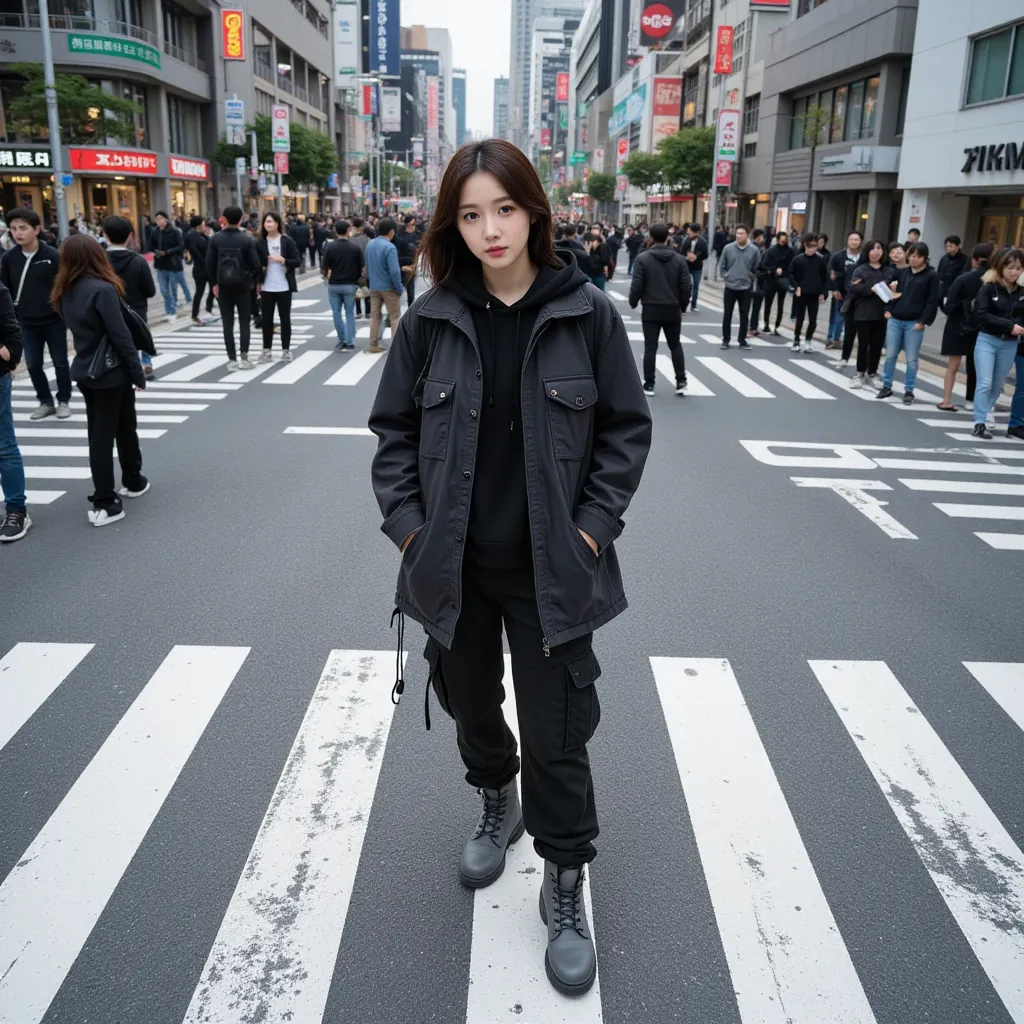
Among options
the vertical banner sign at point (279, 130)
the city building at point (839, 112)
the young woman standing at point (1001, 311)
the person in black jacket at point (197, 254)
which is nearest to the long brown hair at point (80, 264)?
the young woman standing at point (1001, 311)

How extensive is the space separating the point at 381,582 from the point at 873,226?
3410 centimetres

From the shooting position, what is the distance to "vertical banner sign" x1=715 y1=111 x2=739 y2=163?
3341 centimetres

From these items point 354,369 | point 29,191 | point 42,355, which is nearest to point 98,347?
point 42,355

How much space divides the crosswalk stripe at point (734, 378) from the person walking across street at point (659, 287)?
1.42 metres

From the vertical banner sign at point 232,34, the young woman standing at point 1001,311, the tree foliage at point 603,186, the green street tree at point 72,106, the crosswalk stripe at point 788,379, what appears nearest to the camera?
the young woman standing at point 1001,311

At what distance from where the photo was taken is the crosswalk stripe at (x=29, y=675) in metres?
4.30

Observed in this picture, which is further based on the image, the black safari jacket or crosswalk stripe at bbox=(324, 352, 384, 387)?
crosswalk stripe at bbox=(324, 352, 384, 387)

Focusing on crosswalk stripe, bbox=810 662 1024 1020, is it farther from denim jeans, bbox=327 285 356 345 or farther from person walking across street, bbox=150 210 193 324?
person walking across street, bbox=150 210 193 324

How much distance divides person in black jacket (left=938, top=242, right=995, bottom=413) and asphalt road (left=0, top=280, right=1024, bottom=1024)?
4.23 meters

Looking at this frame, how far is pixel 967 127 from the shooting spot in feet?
85.0

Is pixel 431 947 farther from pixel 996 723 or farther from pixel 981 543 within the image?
pixel 981 543

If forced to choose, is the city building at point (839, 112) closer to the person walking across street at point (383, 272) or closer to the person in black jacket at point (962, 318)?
the person in black jacket at point (962, 318)

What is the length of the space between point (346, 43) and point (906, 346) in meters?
85.6

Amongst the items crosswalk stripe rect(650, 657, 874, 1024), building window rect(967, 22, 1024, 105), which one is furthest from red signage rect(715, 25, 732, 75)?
crosswalk stripe rect(650, 657, 874, 1024)
